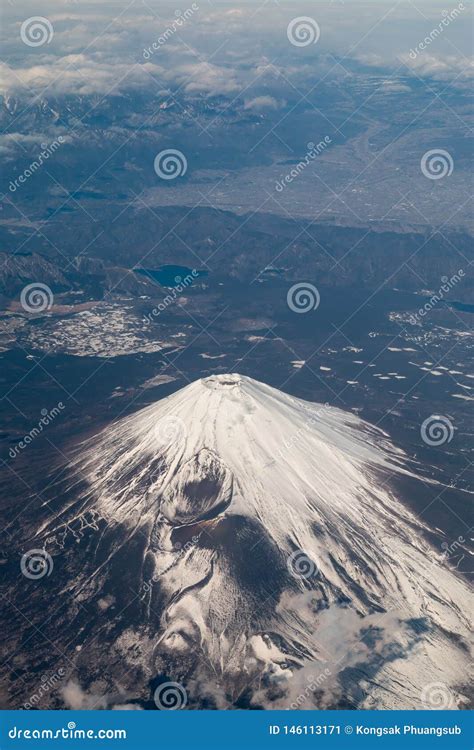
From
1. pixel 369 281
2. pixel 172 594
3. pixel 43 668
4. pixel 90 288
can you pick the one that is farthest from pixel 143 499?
pixel 369 281

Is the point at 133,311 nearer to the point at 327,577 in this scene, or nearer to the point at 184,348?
the point at 184,348
